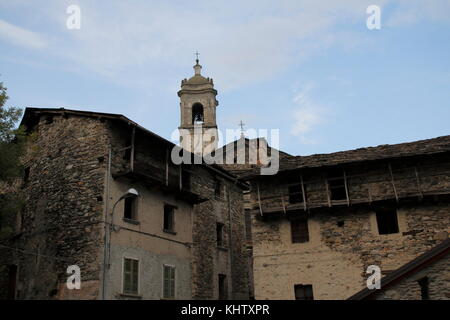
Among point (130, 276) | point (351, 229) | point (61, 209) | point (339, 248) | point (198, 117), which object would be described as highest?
point (198, 117)

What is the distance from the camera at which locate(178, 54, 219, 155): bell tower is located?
143 ft

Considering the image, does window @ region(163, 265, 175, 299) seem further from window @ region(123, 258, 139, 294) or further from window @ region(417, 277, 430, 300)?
window @ region(417, 277, 430, 300)

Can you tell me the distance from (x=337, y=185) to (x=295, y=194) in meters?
1.99

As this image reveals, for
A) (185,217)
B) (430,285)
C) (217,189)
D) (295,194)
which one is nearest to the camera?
(430,285)

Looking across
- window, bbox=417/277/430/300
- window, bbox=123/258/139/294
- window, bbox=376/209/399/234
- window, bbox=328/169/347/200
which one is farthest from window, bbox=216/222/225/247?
window, bbox=417/277/430/300

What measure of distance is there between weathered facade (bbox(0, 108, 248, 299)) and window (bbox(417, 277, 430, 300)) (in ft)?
33.5

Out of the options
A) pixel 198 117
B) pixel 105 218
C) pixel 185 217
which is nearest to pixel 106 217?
pixel 105 218

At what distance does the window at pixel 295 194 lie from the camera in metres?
22.9

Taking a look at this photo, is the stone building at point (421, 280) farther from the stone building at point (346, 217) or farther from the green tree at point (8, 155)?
the green tree at point (8, 155)

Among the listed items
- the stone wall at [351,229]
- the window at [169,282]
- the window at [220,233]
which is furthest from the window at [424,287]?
the window at [220,233]

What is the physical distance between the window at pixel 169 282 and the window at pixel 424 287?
415 inches

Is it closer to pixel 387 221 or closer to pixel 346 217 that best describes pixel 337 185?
pixel 346 217

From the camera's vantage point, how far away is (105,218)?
17.9m
